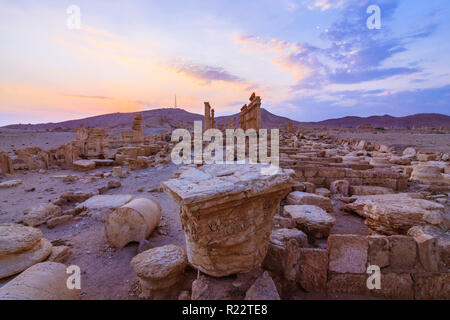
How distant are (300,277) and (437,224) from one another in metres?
2.54

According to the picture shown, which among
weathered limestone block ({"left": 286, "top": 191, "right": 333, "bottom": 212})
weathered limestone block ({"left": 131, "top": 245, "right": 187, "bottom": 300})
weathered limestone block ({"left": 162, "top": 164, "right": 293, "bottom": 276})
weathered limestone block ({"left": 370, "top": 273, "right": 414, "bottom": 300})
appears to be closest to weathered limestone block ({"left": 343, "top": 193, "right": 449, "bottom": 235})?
weathered limestone block ({"left": 286, "top": 191, "right": 333, "bottom": 212})

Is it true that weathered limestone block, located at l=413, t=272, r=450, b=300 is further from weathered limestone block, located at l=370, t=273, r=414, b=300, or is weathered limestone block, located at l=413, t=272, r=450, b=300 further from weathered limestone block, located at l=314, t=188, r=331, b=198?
weathered limestone block, located at l=314, t=188, r=331, b=198

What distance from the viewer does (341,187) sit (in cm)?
622

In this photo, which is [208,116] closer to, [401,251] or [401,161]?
[401,161]

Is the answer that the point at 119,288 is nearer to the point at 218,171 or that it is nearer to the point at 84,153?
the point at 218,171

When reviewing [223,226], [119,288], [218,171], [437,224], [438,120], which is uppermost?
[438,120]

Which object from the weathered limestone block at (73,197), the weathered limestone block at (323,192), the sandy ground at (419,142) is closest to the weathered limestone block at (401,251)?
the weathered limestone block at (323,192)

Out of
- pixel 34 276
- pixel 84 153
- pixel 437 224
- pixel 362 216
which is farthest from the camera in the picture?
pixel 84 153

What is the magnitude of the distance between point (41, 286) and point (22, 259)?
4.26 ft

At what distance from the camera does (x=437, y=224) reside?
338 centimetres

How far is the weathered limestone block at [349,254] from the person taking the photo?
271cm

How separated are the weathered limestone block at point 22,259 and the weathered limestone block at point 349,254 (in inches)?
170

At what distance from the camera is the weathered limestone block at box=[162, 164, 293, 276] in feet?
6.56
